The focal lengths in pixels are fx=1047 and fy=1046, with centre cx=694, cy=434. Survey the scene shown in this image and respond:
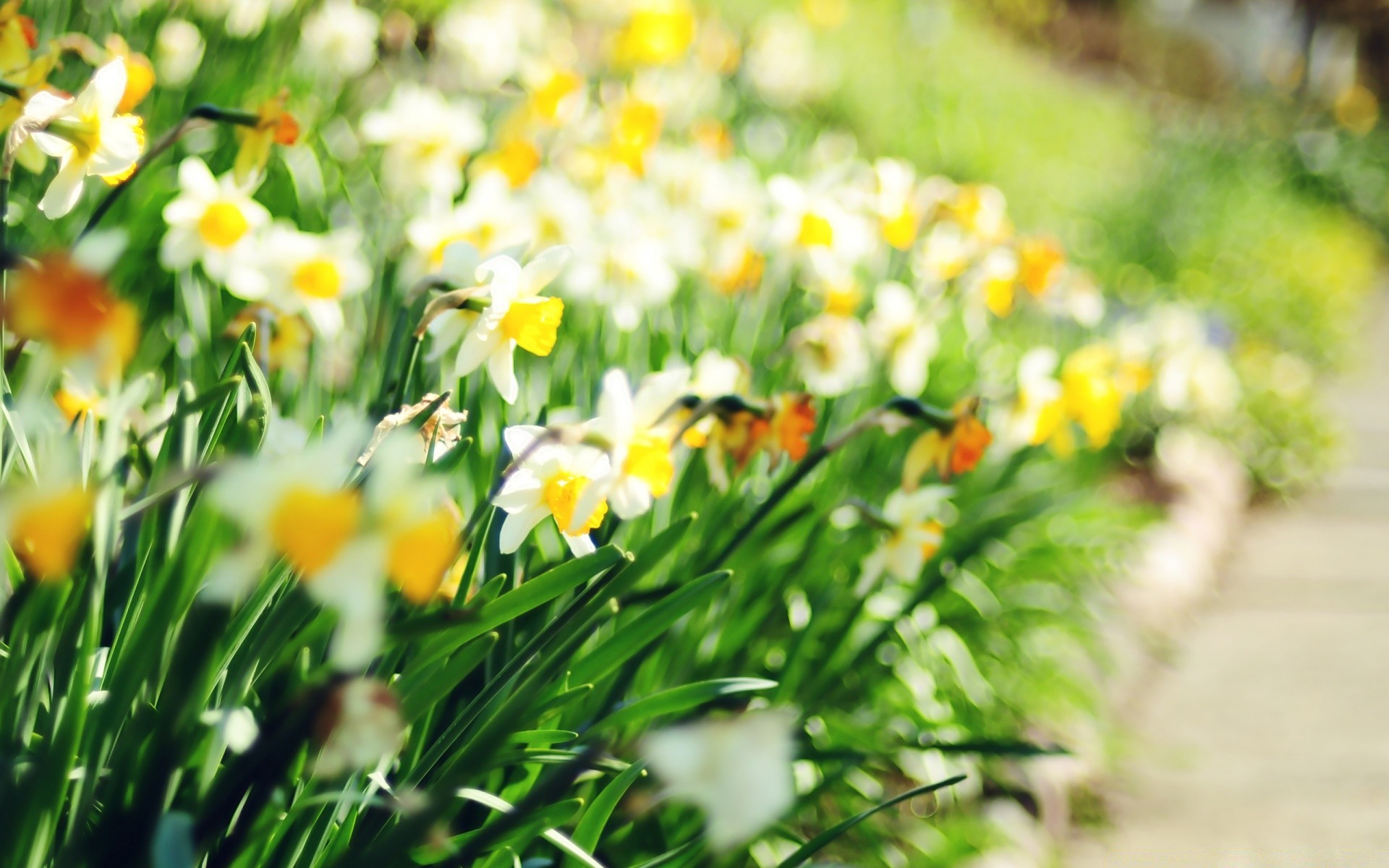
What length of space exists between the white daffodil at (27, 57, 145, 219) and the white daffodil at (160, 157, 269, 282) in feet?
1.07

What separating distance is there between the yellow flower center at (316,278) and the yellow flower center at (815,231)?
77 centimetres

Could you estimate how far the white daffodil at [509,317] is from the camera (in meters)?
0.98

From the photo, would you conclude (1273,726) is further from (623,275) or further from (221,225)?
(221,225)

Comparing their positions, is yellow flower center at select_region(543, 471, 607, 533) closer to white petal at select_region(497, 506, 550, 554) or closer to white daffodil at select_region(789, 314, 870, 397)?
white petal at select_region(497, 506, 550, 554)

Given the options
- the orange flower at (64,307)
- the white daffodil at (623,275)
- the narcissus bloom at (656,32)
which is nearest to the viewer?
the orange flower at (64,307)

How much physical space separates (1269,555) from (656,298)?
2.70 meters

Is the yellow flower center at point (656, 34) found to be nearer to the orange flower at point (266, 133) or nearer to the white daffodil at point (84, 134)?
the orange flower at point (266, 133)

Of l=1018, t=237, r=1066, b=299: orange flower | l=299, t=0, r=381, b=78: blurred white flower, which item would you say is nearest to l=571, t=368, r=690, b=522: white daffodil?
l=1018, t=237, r=1066, b=299: orange flower

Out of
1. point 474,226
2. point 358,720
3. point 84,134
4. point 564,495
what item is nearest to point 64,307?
point 358,720

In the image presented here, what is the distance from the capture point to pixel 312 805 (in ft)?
2.68

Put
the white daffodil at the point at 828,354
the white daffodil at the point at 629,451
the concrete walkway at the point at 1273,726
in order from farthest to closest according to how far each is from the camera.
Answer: the concrete walkway at the point at 1273,726, the white daffodil at the point at 828,354, the white daffodil at the point at 629,451

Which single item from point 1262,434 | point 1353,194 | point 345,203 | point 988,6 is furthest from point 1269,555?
point 988,6

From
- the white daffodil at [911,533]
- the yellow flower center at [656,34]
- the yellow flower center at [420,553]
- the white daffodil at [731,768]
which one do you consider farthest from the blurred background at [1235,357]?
the yellow flower center at [656,34]

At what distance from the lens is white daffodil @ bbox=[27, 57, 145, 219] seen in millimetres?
1000
